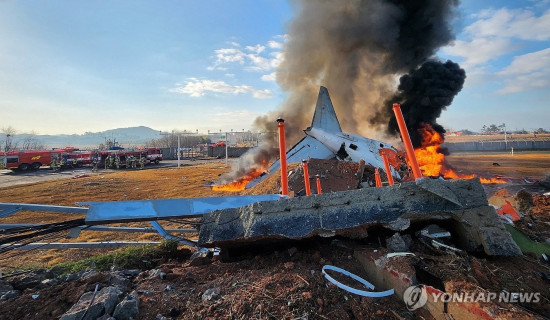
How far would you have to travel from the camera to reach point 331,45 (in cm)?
1916

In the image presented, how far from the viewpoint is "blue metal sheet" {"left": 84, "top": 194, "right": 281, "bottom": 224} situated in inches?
134

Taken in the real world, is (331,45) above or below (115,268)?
above

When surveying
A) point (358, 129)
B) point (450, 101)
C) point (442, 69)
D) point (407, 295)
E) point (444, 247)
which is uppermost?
point (442, 69)

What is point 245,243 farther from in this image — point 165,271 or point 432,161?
point 432,161

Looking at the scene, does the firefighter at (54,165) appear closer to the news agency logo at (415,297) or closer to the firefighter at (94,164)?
the firefighter at (94,164)

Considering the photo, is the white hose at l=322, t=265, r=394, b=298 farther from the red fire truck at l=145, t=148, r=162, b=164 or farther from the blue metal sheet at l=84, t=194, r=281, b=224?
the red fire truck at l=145, t=148, r=162, b=164

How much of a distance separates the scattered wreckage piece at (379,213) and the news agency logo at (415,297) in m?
0.78

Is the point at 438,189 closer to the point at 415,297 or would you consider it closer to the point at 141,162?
the point at 415,297

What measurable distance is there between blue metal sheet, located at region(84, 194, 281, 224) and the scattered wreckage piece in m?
0.79

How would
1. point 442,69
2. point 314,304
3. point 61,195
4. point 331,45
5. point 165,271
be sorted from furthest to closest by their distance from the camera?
point 331,45 → point 442,69 → point 61,195 → point 165,271 → point 314,304

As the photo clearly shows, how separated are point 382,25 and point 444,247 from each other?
18536 millimetres

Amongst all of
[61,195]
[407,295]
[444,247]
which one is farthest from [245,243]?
[61,195]

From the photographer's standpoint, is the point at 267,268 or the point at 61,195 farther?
the point at 61,195

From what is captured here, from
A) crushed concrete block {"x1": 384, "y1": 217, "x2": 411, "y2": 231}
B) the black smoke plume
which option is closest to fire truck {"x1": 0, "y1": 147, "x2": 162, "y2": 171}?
the black smoke plume
